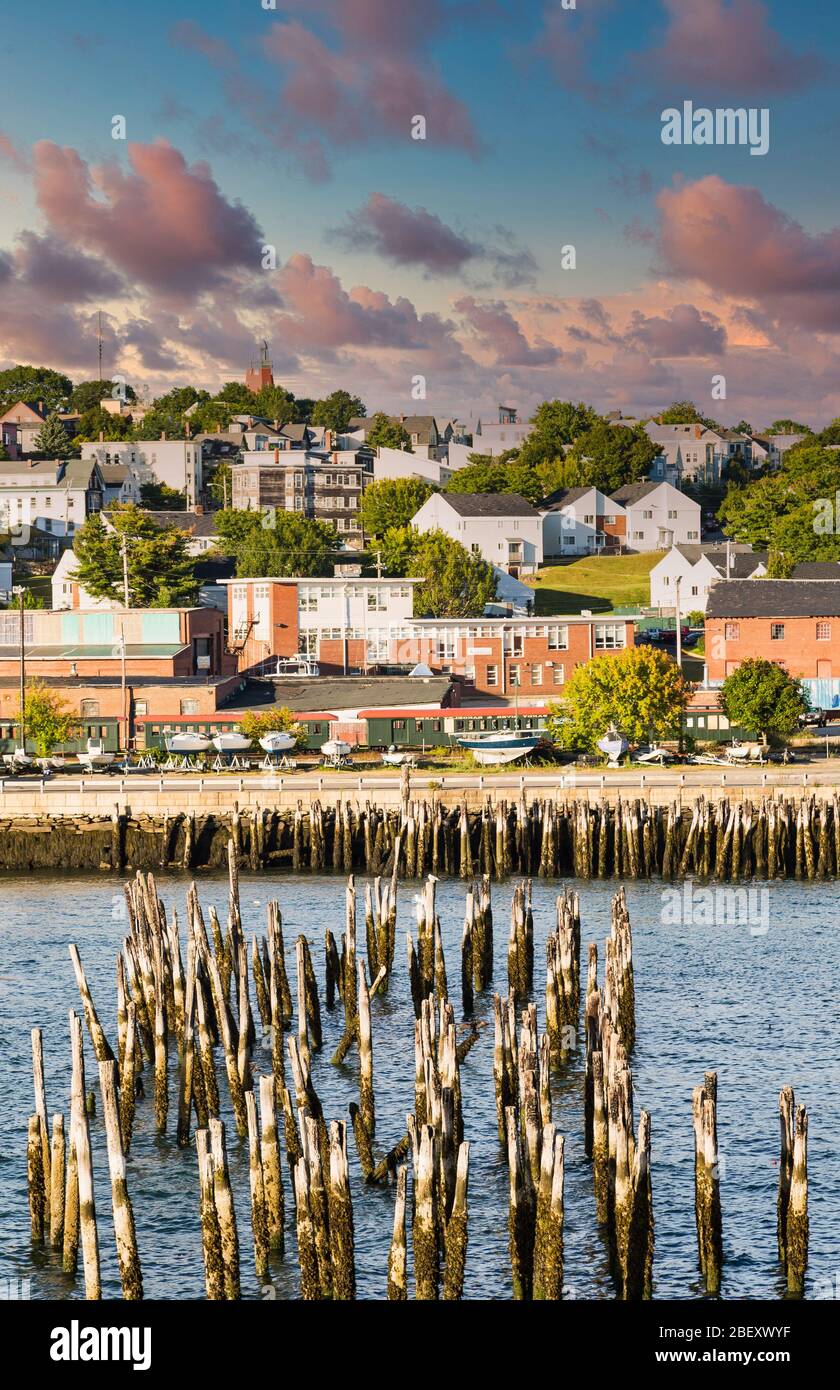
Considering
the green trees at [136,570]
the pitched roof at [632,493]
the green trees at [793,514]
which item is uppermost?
the pitched roof at [632,493]

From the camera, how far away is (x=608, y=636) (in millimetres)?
106875

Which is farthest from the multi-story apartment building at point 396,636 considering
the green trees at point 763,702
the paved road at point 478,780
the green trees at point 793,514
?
the paved road at point 478,780

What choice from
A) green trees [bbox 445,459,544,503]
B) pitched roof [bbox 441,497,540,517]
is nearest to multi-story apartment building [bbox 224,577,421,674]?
pitched roof [bbox 441,497,540,517]

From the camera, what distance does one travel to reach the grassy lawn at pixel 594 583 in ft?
467

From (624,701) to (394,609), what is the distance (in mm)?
34689

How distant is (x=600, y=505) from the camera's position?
169875 millimetres

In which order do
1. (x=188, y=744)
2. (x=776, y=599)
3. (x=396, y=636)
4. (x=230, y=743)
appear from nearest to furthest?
(x=230, y=743)
(x=188, y=744)
(x=776, y=599)
(x=396, y=636)

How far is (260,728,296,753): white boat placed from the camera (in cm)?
8162

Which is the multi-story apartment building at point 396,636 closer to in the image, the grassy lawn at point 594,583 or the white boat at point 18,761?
the grassy lawn at point 594,583

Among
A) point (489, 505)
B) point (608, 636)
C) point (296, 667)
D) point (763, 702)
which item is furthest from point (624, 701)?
point (489, 505)

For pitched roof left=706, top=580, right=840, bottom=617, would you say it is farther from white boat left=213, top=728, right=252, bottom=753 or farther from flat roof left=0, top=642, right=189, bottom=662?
white boat left=213, top=728, right=252, bottom=753

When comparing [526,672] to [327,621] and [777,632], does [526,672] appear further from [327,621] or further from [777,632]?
[777,632]

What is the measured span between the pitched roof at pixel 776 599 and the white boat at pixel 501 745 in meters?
24.0
